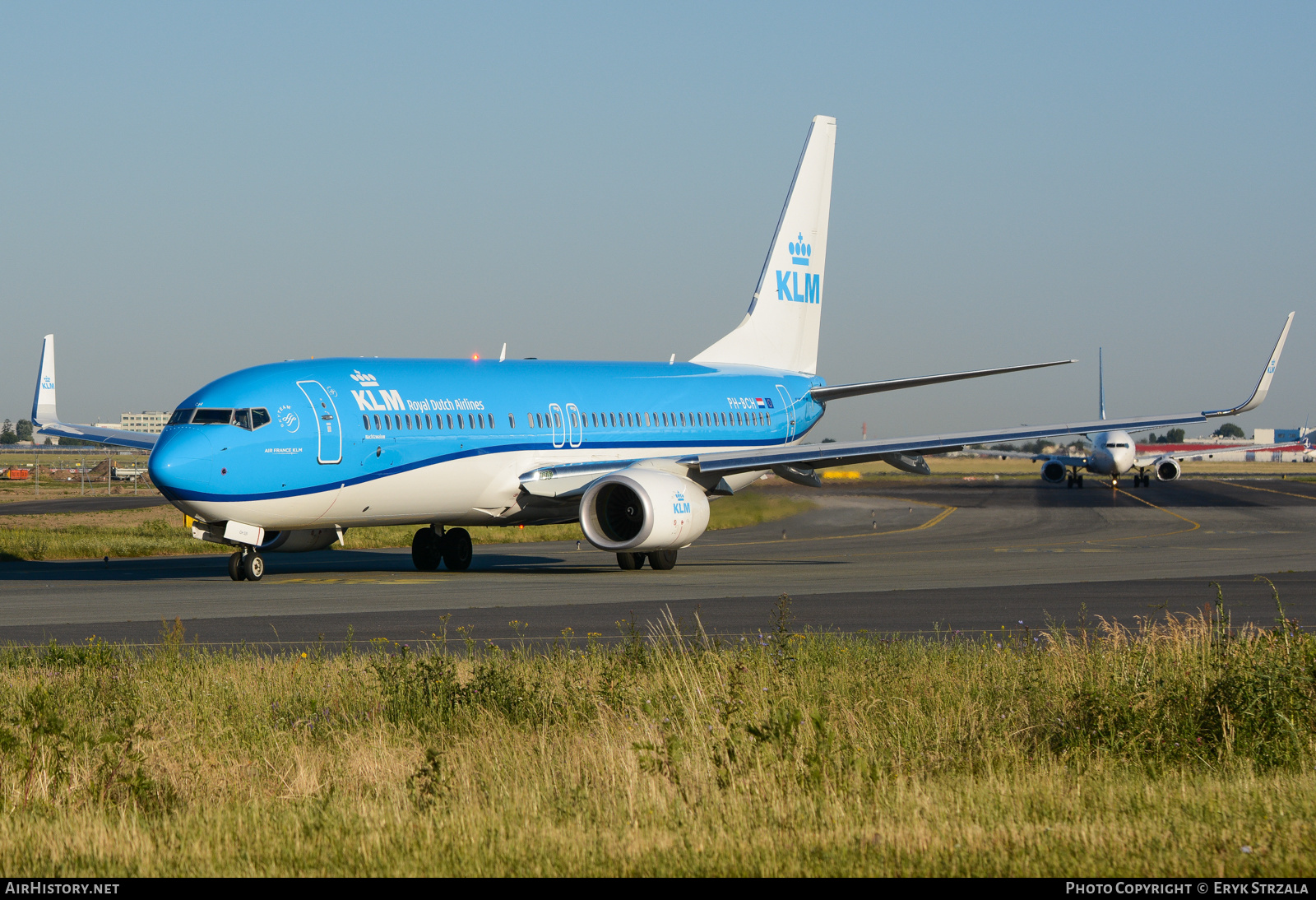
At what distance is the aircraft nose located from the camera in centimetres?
2475

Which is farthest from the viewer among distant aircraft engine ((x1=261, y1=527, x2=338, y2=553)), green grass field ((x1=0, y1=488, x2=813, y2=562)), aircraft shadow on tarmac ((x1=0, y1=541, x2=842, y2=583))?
green grass field ((x1=0, y1=488, x2=813, y2=562))

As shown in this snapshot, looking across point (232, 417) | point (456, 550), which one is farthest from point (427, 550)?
point (232, 417)

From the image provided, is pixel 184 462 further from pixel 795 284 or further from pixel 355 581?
pixel 795 284

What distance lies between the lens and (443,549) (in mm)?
31688

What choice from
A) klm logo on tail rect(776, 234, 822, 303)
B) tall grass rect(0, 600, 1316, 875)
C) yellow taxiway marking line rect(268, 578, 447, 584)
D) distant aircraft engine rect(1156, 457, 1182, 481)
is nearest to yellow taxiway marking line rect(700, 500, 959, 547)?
klm logo on tail rect(776, 234, 822, 303)

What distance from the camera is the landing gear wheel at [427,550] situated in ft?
103

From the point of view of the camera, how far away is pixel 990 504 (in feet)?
211

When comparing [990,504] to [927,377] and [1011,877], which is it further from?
[1011,877]

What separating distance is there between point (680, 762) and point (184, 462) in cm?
1809

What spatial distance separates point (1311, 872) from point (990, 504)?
58.8 m

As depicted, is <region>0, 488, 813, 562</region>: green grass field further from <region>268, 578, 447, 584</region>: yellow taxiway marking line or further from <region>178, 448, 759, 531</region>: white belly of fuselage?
<region>268, 578, 447, 584</region>: yellow taxiway marking line

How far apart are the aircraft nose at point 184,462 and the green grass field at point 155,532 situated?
1070cm

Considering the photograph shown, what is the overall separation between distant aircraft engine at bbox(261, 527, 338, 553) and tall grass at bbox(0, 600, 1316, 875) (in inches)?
596

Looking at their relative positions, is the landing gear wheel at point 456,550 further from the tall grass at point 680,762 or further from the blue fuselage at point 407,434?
the tall grass at point 680,762
